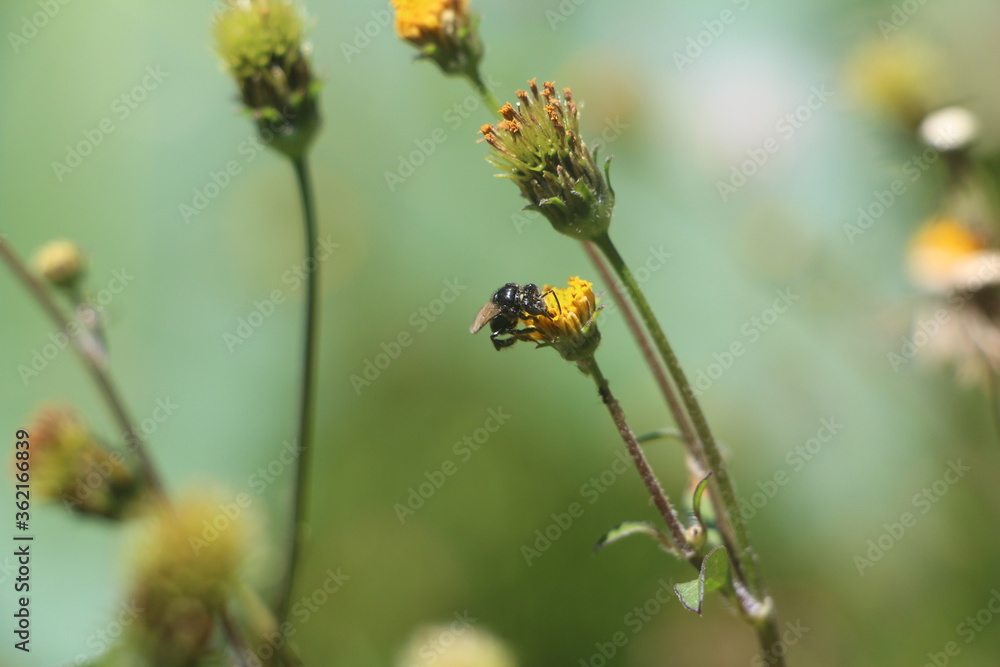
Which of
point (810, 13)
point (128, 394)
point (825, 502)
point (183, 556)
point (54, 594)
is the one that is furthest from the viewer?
point (810, 13)

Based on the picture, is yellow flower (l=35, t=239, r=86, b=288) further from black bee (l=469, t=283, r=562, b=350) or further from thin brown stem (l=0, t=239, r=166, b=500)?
black bee (l=469, t=283, r=562, b=350)

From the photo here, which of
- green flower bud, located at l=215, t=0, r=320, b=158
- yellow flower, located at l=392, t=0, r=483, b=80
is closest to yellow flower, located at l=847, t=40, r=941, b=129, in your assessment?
yellow flower, located at l=392, t=0, r=483, b=80

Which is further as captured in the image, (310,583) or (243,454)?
(243,454)

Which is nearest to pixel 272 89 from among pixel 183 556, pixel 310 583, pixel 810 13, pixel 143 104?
pixel 183 556

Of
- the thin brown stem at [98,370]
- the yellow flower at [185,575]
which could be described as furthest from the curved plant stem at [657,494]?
the thin brown stem at [98,370]

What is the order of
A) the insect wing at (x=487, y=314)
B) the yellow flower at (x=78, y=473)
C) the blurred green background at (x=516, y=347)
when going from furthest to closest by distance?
the blurred green background at (x=516, y=347)
the yellow flower at (x=78, y=473)
the insect wing at (x=487, y=314)

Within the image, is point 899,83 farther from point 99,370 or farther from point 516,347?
Result: point 99,370

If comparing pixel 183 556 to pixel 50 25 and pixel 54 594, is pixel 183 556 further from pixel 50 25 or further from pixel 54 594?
pixel 50 25

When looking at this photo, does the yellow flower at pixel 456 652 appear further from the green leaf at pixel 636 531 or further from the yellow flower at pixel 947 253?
the yellow flower at pixel 947 253
